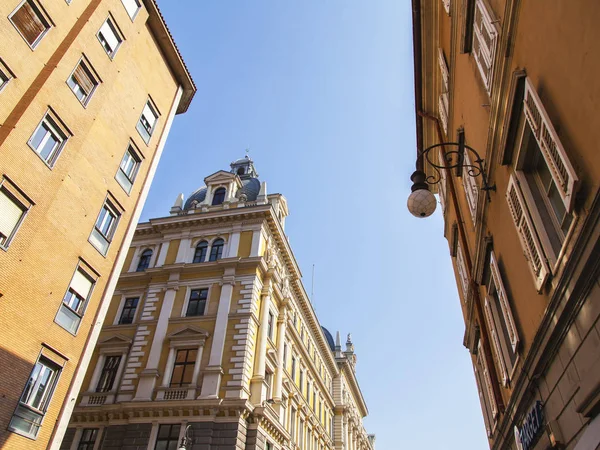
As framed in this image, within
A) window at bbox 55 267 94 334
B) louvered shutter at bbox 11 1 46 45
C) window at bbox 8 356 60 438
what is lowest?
window at bbox 8 356 60 438

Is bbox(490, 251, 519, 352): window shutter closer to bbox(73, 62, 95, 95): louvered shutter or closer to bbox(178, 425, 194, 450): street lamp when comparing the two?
bbox(73, 62, 95, 95): louvered shutter

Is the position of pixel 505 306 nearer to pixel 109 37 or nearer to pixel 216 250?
pixel 109 37

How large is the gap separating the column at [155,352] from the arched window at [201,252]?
106 inches

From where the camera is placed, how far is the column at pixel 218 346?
25266 millimetres

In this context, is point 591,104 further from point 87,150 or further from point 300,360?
point 300,360

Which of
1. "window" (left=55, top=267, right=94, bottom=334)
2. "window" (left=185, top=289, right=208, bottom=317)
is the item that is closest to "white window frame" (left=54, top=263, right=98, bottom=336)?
"window" (left=55, top=267, right=94, bottom=334)

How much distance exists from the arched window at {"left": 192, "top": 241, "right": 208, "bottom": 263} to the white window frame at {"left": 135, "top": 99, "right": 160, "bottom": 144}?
39.8ft

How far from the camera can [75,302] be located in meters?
16.4

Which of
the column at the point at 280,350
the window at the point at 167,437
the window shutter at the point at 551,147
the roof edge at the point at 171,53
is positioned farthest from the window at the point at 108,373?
the window shutter at the point at 551,147

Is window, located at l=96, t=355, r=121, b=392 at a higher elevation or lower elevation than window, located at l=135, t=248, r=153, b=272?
lower

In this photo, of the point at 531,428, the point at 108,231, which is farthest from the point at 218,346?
the point at 531,428

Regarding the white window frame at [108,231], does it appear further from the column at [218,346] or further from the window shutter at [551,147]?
the window shutter at [551,147]

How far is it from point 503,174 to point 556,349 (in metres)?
3.57

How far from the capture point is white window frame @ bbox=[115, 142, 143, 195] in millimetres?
19438
